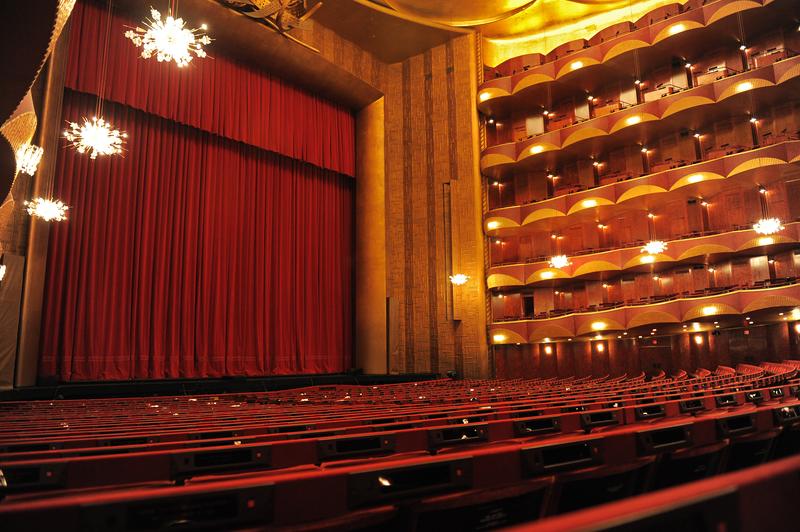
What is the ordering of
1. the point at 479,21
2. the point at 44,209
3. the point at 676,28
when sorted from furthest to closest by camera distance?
the point at 479,21, the point at 676,28, the point at 44,209

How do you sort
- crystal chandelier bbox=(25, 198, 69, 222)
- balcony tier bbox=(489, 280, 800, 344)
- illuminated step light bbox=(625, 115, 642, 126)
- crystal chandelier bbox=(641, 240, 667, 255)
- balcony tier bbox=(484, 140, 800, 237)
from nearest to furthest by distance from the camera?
crystal chandelier bbox=(25, 198, 69, 222) < balcony tier bbox=(489, 280, 800, 344) < balcony tier bbox=(484, 140, 800, 237) < crystal chandelier bbox=(641, 240, 667, 255) < illuminated step light bbox=(625, 115, 642, 126)

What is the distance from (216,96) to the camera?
15.7 metres

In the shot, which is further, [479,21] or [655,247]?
[479,21]

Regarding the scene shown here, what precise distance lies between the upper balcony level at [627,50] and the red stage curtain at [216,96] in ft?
19.4

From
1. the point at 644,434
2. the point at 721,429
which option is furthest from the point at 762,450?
the point at 644,434

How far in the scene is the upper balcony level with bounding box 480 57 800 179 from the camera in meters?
15.9

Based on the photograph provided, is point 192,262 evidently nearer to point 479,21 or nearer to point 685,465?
point 479,21

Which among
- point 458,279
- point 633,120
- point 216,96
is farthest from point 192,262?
point 633,120

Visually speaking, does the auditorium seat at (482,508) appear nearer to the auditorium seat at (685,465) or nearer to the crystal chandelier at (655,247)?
the auditorium seat at (685,465)

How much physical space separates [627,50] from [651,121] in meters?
2.37

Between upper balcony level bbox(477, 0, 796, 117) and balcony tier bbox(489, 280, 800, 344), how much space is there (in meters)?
7.72

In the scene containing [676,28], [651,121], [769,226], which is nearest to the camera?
[769,226]

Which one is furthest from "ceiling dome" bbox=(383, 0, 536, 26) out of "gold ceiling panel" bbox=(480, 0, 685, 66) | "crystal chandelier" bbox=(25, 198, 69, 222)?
"crystal chandelier" bbox=(25, 198, 69, 222)

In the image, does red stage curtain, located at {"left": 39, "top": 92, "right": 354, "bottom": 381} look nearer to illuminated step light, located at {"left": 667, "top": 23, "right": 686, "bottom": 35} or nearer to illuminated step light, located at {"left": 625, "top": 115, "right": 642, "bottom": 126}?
illuminated step light, located at {"left": 625, "top": 115, "right": 642, "bottom": 126}
